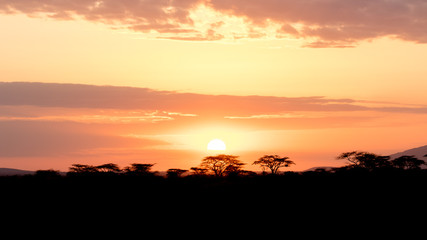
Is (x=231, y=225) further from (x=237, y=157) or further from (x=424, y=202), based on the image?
(x=237, y=157)

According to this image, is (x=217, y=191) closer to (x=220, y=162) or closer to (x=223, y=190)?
(x=223, y=190)

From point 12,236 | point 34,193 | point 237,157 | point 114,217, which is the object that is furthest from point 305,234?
point 237,157

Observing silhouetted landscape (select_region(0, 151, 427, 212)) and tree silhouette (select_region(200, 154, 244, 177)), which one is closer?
silhouetted landscape (select_region(0, 151, 427, 212))

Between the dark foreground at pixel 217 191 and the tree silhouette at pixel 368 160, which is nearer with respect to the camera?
the dark foreground at pixel 217 191

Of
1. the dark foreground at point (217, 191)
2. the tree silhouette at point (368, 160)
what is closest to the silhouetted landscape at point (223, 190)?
the dark foreground at point (217, 191)

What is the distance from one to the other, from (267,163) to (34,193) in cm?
9692

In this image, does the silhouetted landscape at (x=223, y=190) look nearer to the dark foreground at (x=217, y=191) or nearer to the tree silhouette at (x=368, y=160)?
the dark foreground at (x=217, y=191)

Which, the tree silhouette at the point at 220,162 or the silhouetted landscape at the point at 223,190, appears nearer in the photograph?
the silhouetted landscape at the point at 223,190

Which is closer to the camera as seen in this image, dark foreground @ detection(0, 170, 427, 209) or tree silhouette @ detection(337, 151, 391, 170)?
dark foreground @ detection(0, 170, 427, 209)

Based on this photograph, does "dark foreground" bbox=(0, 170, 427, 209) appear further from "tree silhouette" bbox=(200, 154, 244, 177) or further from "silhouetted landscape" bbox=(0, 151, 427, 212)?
"tree silhouette" bbox=(200, 154, 244, 177)

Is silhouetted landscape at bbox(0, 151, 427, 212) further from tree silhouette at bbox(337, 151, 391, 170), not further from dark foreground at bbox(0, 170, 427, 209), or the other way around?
tree silhouette at bbox(337, 151, 391, 170)

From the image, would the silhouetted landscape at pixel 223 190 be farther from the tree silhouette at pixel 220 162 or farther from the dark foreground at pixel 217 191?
the tree silhouette at pixel 220 162

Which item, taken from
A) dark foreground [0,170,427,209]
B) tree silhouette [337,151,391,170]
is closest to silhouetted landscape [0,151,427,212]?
dark foreground [0,170,427,209]

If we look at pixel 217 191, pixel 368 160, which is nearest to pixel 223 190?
pixel 217 191
